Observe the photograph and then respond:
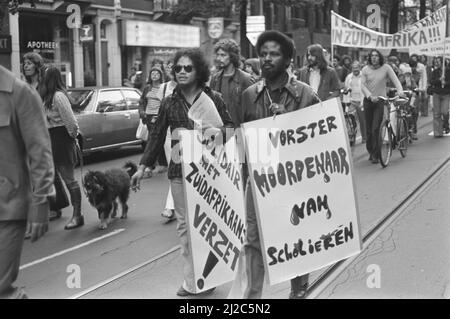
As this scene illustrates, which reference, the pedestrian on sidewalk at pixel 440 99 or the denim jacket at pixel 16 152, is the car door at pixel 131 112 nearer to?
the pedestrian on sidewalk at pixel 440 99

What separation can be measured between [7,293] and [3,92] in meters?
1.00

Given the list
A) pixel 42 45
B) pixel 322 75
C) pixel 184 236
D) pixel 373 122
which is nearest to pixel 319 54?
pixel 322 75

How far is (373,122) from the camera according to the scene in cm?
1165

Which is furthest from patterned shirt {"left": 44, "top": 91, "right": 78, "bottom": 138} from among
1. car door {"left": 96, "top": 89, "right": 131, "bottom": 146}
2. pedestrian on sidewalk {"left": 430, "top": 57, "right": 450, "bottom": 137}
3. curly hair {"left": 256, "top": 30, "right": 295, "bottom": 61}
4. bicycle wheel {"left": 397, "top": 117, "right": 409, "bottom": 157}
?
pedestrian on sidewalk {"left": 430, "top": 57, "right": 450, "bottom": 137}

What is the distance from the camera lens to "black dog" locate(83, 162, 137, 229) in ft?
24.5

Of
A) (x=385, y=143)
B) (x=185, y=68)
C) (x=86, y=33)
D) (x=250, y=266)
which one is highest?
(x=86, y=33)

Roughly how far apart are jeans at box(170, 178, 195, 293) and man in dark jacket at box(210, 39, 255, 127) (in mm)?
2824

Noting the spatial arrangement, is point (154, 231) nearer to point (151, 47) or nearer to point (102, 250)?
point (102, 250)

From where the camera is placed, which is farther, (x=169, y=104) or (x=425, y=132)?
(x=425, y=132)

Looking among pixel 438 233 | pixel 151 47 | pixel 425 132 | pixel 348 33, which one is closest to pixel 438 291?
pixel 438 233

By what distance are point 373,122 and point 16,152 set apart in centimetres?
877

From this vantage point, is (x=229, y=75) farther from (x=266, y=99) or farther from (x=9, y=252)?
(x=9, y=252)
